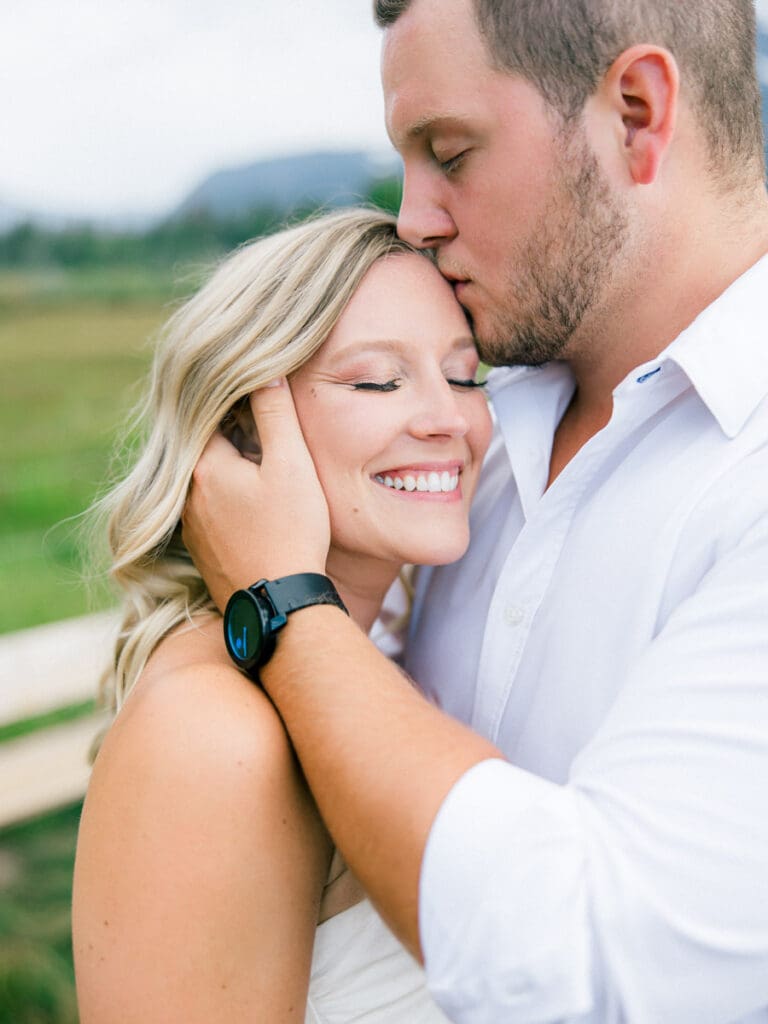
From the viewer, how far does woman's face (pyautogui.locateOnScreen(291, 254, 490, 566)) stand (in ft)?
7.08

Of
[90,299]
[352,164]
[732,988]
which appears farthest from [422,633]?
[90,299]

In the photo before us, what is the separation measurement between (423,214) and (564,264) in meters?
0.35

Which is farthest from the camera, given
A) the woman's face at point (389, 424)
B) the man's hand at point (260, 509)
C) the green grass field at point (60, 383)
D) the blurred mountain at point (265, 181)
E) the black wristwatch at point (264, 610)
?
the green grass field at point (60, 383)

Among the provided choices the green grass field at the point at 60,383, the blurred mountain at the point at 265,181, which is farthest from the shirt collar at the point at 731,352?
the green grass field at the point at 60,383

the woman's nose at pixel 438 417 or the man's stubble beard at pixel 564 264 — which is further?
the woman's nose at pixel 438 417

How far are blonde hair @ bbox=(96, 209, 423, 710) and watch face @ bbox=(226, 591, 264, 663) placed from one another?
0.39 metres

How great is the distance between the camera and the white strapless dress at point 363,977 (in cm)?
196

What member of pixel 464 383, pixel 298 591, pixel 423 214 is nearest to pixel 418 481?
pixel 464 383

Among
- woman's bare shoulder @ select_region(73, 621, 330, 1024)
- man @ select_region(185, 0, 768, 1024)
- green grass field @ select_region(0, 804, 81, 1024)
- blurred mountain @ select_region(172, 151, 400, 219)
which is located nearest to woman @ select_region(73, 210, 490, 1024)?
woman's bare shoulder @ select_region(73, 621, 330, 1024)

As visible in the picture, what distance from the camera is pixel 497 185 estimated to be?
6.77ft

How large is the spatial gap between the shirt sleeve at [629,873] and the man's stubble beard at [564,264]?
0.92 metres

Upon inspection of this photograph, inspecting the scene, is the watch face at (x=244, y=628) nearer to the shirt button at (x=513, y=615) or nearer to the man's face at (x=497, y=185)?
the shirt button at (x=513, y=615)

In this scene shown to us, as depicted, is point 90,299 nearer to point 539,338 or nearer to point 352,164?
point 352,164

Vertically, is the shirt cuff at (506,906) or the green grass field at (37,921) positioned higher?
the shirt cuff at (506,906)
